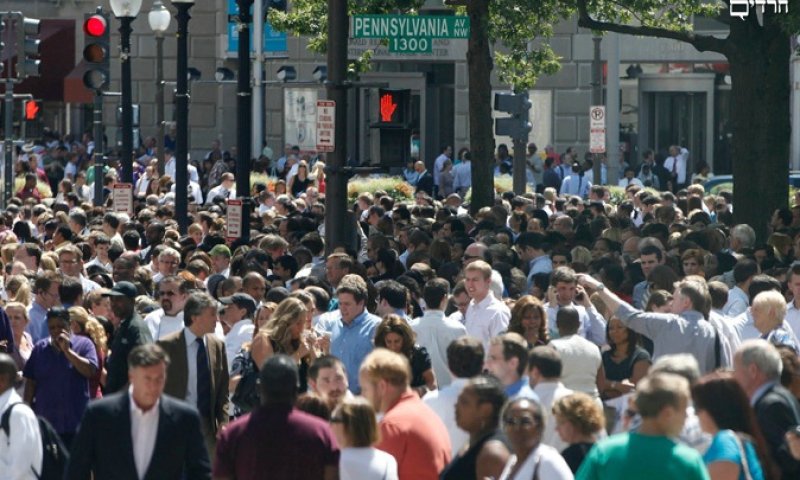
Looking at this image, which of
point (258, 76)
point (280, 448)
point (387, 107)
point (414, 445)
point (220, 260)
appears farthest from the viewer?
point (258, 76)

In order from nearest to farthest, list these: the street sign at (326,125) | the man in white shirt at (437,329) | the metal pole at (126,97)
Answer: the man in white shirt at (437,329), the street sign at (326,125), the metal pole at (126,97)

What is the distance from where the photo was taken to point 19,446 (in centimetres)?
988

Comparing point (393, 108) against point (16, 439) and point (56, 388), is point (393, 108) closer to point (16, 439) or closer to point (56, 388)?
point (56, 388)

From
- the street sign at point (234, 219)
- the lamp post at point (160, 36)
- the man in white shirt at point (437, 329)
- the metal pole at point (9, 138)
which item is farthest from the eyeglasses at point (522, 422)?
the lamp post at point (160, 36)

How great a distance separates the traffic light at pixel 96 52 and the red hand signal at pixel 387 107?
964 cm

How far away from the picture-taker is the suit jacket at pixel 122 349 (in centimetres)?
1202

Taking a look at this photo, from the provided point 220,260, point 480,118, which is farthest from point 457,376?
point 480,118

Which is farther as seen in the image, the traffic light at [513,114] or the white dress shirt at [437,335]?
the traffic light at [513,114]

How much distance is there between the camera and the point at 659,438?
7.99 m

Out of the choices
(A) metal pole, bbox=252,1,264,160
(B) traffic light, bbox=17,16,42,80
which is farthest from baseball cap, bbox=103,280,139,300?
(A) metal pole, bbox=252,1,264,160

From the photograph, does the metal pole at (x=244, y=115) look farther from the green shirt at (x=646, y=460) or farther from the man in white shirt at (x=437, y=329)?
the green shirt at (x=646, y=460)

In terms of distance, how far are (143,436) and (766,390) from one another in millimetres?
3067

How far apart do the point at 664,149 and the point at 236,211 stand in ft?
101

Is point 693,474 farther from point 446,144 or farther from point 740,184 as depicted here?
point 446,144
